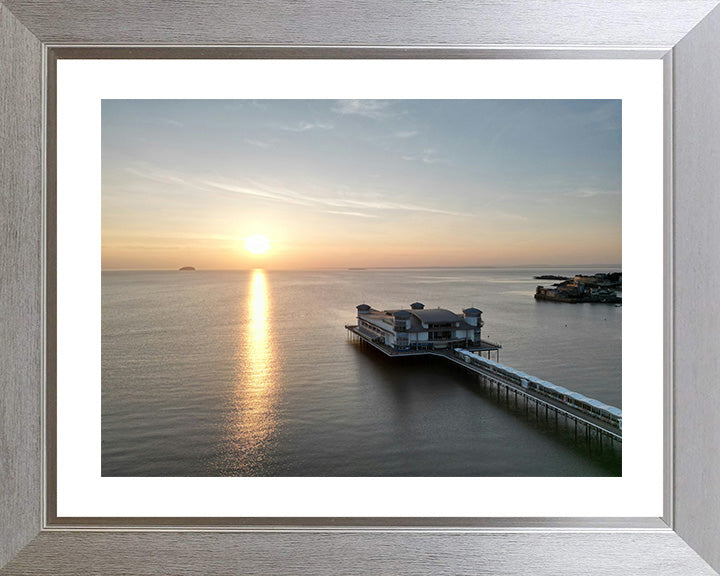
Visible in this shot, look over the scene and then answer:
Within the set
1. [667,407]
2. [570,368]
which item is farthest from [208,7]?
[570,368]

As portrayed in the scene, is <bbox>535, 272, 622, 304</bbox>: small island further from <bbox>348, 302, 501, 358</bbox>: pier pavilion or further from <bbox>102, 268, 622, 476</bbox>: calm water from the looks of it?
<bbox>348, 302, 501, 358</bbox>: pier pavilion

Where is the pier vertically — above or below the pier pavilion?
below

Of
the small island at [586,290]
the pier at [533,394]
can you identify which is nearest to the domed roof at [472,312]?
the pier at [533,394]

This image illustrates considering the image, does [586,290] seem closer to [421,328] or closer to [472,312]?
[472,312]

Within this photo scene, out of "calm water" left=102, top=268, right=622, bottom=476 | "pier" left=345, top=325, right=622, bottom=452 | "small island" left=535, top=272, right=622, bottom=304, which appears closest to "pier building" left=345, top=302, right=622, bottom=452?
"pier" left=345, top=325, right=622, bottom=452

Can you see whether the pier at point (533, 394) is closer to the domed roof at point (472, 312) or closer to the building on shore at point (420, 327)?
the building on shore at point (420, 327)

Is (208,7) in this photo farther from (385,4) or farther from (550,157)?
(550,157)
